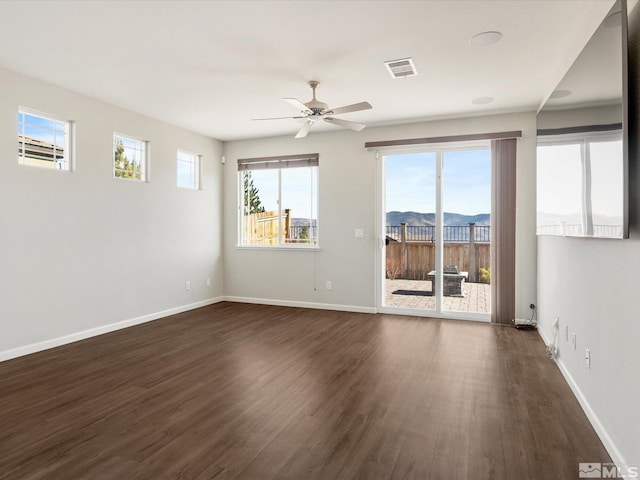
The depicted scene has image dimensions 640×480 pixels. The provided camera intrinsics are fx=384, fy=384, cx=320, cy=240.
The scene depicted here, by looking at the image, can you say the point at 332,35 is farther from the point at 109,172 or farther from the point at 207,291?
the point at 207,291

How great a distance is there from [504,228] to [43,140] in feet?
18.2

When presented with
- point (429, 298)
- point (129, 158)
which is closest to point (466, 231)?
point (429, 298)

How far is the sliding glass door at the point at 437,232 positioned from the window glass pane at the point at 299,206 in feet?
3.79

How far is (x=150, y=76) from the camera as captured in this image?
3.84 m

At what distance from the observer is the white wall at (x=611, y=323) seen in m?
1.82

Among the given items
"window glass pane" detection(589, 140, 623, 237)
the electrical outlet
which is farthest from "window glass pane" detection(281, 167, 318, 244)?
"window glass pane" detection(589, 140, 623, 237)

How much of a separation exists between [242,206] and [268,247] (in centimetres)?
91

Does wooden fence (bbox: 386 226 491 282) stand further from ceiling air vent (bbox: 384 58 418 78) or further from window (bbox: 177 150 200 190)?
window (bbox: 177 150 200 190)

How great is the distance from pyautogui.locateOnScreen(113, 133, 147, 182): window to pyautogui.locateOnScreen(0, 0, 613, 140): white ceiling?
563mm

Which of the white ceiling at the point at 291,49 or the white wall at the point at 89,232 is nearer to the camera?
the white ceiling at the point at 291,49

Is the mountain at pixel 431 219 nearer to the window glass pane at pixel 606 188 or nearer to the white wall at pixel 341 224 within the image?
the white wall at pixel 341 224

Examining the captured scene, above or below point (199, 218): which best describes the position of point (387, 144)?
above

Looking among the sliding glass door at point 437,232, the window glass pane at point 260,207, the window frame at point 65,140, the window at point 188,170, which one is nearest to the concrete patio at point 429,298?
the sliding glass door at point 437,232

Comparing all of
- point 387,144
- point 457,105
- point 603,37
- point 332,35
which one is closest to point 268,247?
point 387,144
